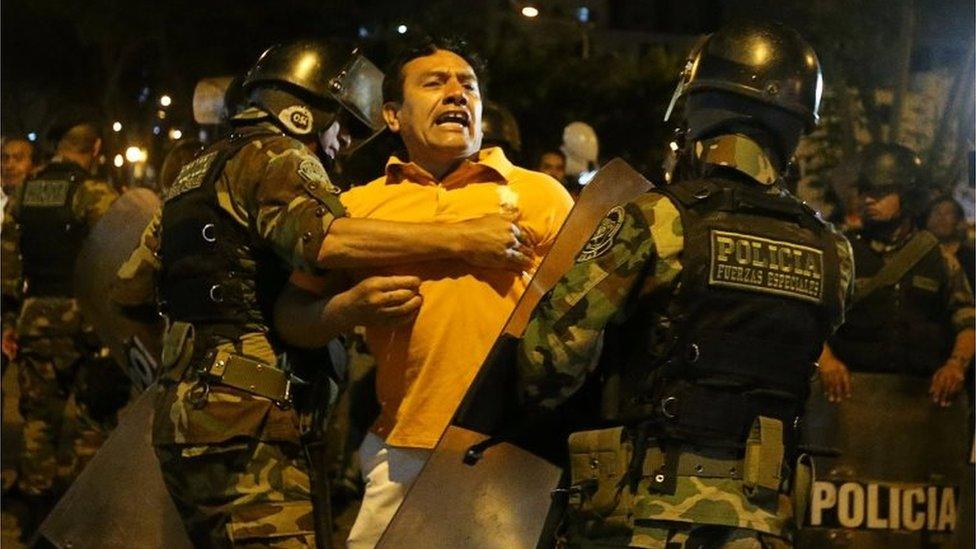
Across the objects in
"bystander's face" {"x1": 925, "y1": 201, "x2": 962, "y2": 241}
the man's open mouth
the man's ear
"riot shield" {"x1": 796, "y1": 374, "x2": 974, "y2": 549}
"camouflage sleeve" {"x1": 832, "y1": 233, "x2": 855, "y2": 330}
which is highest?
"bystander's face" {"x1": 925, "y1": 201, "x2": 962, "y2": 241}

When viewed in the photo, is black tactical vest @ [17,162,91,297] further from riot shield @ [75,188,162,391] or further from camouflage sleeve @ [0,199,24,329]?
riot shield @ [75,188,162,391]

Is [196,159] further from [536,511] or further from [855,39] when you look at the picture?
[855,39]

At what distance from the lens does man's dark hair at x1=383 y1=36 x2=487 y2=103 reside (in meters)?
5.31

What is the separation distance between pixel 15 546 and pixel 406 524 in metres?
5.08

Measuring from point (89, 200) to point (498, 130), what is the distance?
2317mm

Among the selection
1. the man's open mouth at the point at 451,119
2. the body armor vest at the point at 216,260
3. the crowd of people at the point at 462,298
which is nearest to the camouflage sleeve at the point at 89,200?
the crowd of people at the point at 462,298

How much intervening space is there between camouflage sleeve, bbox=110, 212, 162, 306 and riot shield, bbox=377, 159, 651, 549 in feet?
5.24

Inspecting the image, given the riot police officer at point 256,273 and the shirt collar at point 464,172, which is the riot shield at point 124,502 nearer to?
the riot police officer at point 256,273

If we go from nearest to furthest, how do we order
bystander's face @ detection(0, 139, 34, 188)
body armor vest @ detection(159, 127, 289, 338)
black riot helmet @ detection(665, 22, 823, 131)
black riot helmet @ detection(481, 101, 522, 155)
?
black riot helmet @ detection(665, 22, 823, 131)
body armor vest @ detection(159, 127, 289, 338)
black riot helmet @ detection(481, 101, 522, 155)
bystander's face @ detection(0, 139, 34, 188)

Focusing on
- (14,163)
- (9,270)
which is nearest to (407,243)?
(9,270)

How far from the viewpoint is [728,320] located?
4168 mm

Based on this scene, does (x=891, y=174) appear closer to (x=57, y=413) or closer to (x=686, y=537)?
(x=57, y=413)

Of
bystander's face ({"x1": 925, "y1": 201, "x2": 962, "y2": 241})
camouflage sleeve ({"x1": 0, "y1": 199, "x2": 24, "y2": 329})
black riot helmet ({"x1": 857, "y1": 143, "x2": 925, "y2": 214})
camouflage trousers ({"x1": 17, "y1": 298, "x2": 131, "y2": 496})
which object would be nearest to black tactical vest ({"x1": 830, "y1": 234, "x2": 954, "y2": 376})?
black riot helmet ({"x1": 857, "y1": 143, "x2": 925, "y2": 214})

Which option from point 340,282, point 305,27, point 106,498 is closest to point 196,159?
point 340,282
